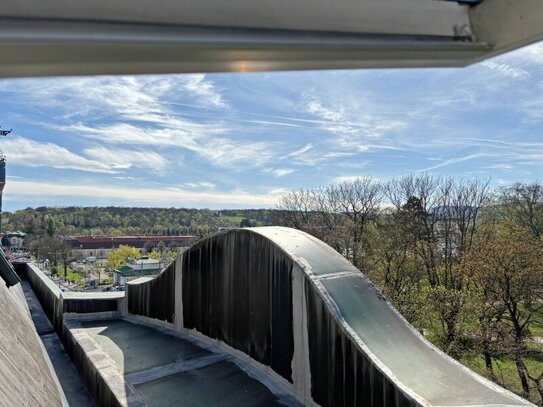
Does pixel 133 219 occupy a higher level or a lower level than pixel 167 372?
higher

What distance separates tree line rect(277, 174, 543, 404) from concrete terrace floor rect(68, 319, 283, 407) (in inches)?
391

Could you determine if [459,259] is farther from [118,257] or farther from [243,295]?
[118,257]

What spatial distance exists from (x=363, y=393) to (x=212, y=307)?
9.86ft

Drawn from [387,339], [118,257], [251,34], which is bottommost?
[118,257]

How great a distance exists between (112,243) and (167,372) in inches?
3343

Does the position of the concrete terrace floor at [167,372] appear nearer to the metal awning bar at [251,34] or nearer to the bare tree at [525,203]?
the metal awning bar at [251,34]

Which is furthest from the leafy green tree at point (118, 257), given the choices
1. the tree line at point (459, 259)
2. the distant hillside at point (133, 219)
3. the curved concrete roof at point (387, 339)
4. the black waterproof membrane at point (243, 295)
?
the curved concrete roof at point (387, 339)

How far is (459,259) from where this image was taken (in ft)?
46.4

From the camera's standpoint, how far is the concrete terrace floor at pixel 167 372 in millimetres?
3799

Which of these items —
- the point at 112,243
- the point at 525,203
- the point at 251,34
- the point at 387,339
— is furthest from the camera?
the point at 112,243

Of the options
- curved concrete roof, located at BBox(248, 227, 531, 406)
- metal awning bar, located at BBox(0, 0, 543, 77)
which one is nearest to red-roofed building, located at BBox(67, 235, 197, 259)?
curved concrete roof, located at BBox(248, 227, 531, 406)

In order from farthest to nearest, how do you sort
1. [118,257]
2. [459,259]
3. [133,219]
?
[133,219], [118,257], [459,259]

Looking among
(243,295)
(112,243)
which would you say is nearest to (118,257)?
(112,243)

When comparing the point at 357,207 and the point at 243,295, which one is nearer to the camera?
the point at 243,295
